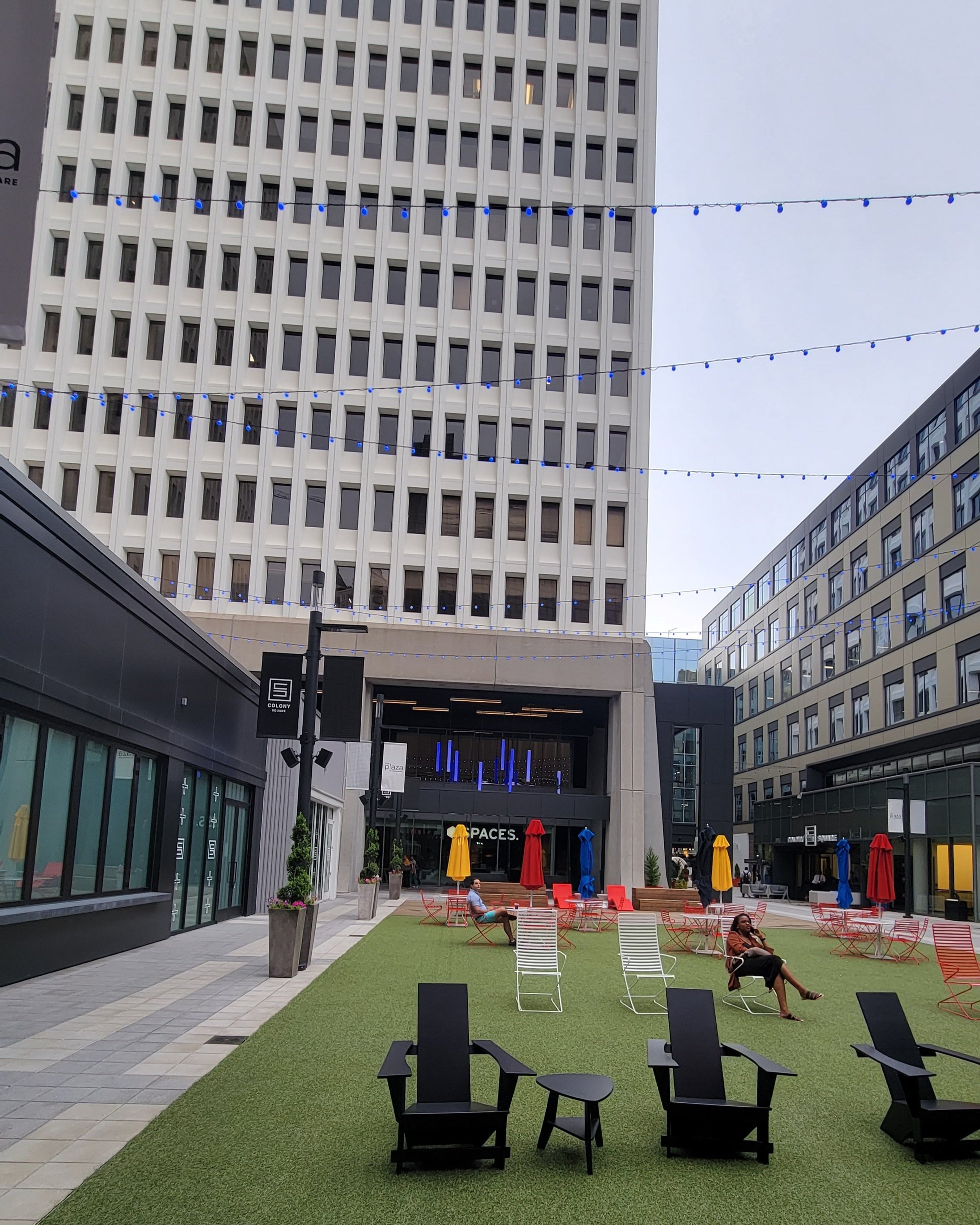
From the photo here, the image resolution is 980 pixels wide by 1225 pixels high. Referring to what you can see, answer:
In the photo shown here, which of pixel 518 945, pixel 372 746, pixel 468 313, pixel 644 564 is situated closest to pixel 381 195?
pixel 468 313

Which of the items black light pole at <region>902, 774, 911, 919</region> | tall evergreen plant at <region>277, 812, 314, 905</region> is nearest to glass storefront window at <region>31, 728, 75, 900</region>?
tall evergreen plant at <region>277, 812, 314, 905</region>

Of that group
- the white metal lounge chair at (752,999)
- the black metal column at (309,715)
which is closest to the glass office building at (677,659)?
the black metal column at (309,715)

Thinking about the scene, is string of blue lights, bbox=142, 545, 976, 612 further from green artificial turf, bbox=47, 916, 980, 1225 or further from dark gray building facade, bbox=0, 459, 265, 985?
green artificial turf, bbox=47, 916, 980, 1225

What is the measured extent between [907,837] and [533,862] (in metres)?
16.6

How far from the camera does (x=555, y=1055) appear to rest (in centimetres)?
862

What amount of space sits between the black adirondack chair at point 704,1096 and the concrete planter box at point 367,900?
16.7 m

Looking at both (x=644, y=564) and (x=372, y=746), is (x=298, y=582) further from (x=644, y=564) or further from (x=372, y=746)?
(x=644, y=564)

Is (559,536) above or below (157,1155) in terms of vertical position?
above

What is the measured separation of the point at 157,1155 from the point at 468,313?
33.4 metres

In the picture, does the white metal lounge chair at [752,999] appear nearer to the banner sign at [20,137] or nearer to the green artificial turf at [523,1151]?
the green artificial turf at [523,1151]

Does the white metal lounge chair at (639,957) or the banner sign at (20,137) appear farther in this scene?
the white metal lounge chair at (639,957)

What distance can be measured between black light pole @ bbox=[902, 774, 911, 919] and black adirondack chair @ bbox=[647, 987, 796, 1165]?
31882 mm

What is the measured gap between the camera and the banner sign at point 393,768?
90.0 ft

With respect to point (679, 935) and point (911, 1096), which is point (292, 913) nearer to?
point (911, 1096)
